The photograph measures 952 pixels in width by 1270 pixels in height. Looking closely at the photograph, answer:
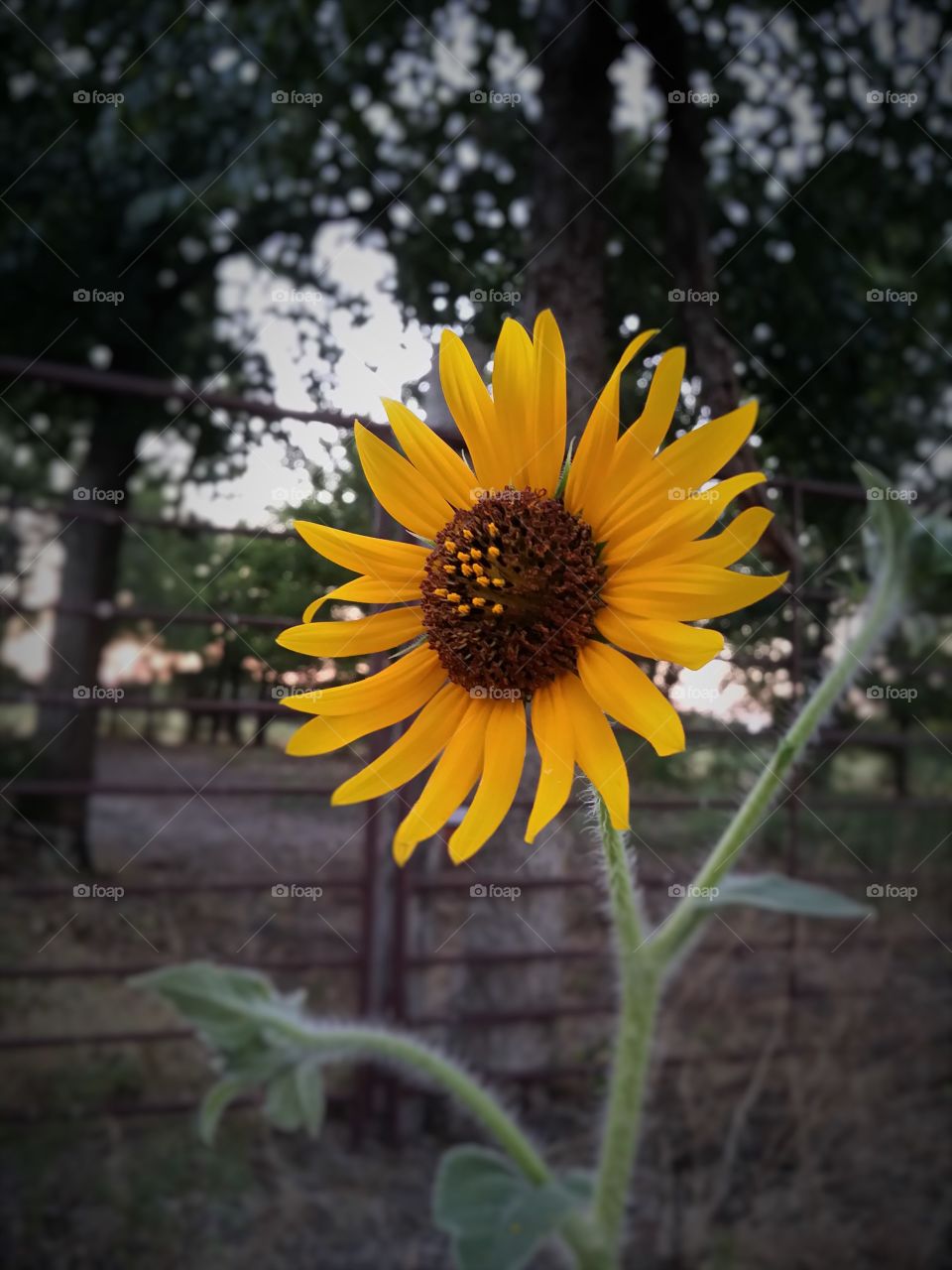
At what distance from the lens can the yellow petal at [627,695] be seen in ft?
1.31

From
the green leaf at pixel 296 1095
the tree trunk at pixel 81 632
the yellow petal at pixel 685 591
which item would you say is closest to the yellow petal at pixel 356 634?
the yellow petal at pixel 685 591

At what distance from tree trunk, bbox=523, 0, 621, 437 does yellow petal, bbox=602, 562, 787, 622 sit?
7.5 inches

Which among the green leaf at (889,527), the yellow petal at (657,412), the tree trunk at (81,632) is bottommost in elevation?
the yellow petal at (657,412)

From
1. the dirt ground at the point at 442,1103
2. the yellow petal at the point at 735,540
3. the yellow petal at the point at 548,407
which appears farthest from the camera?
the dirt ground at the point at 442,1103

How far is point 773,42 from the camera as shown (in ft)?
6.69

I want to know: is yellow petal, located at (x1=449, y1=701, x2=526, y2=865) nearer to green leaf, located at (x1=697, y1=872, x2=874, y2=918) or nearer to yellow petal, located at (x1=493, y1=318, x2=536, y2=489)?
yellow petal, located at (x1=493, y1=318, x2=536, y2=489)

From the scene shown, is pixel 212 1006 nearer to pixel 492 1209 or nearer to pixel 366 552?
pixel 492 1209

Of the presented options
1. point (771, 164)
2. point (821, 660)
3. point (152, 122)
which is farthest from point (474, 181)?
point (152, 122)

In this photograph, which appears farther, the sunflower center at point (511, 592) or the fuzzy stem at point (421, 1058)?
the fuzzy stem at point (421, 1058)

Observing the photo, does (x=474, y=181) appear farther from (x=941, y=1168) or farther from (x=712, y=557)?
(x=941, y=1168)

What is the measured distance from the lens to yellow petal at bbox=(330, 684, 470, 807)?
1.44ft

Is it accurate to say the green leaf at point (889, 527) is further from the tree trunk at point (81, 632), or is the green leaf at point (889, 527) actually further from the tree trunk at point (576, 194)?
the tree trunk at point (81, 632)

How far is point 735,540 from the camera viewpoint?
1.20 feet

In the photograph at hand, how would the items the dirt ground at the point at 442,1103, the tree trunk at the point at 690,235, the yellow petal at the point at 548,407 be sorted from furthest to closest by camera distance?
the dirt ground at the point at 442,1103, the tree trunk at the point at 690,235, the yellow petal at the point at 548,407
